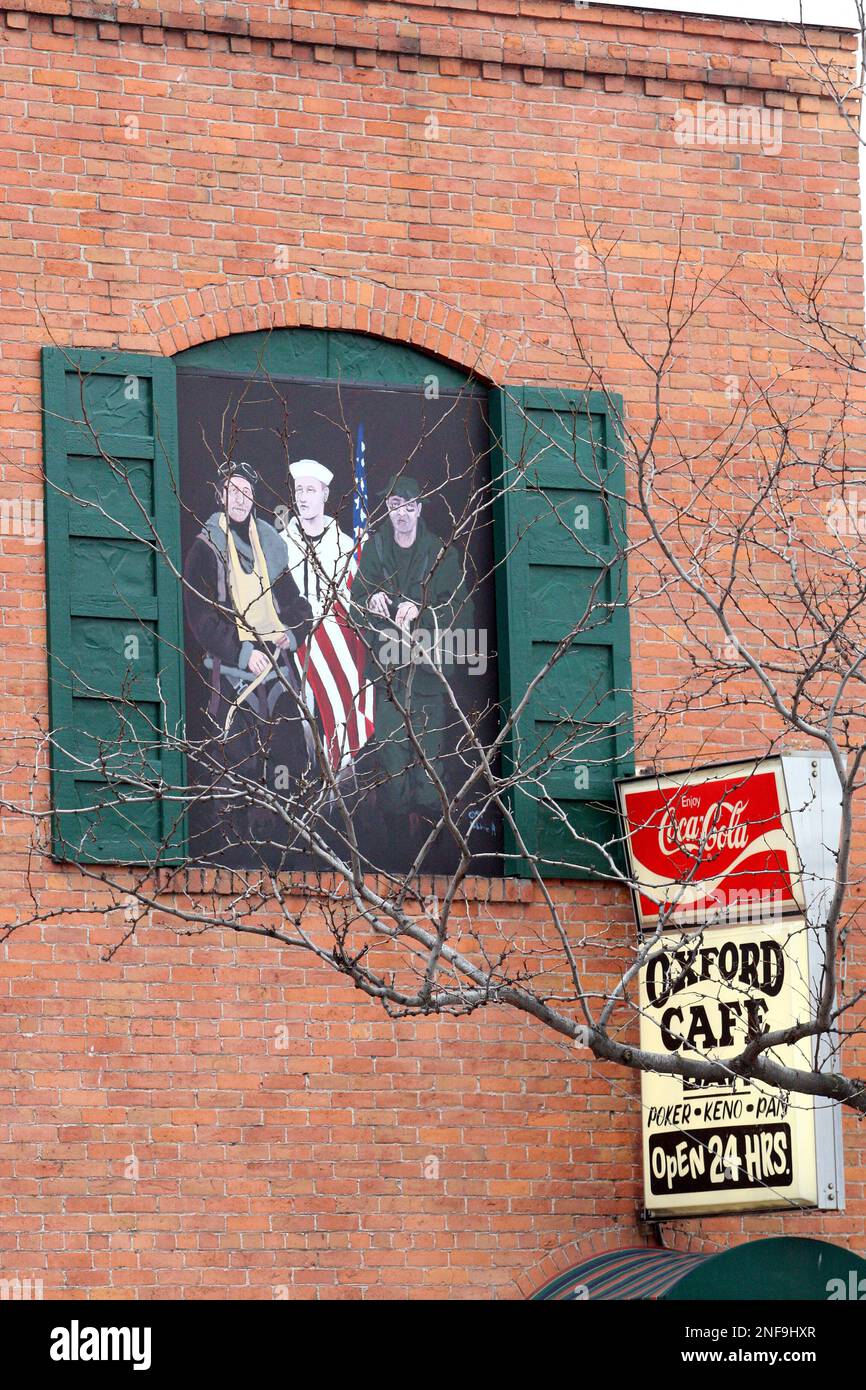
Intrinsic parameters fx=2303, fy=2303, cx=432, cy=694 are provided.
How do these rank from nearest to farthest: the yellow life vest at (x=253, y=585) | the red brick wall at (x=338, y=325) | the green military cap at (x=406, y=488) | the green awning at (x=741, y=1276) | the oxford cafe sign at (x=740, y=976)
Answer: the green awning at (x=741, y=1276), the oxford cafe sign at (x=740, y=976), the red brick wall at (x=338, y=325), the yellow life vest at (x=253, y=585), the green military cap at (x=406, y=488)

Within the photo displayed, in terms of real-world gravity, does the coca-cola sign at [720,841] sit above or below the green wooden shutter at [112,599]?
below

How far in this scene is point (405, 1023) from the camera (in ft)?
38.6

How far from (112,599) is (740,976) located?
371cm

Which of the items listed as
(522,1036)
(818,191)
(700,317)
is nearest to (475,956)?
(522,1036)

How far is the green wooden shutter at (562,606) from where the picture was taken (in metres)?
12.3

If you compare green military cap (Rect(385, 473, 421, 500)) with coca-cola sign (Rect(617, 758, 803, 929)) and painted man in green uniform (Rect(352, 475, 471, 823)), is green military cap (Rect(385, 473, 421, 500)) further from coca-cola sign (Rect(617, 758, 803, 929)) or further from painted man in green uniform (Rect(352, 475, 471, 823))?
coca-cola sign (Rect(617, 758, 803, 929))

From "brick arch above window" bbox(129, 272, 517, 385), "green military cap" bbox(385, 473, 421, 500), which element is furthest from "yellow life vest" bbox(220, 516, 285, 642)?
"brick arch above window" bbox(129, 272, 517, 385)

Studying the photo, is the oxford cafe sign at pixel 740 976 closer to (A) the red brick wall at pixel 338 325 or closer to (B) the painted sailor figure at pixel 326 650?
(A) the red brick wall at pixel 338 325

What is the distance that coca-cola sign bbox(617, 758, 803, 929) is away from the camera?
11.3 m

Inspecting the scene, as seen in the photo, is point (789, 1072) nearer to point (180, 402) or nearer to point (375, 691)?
point (375, 691)

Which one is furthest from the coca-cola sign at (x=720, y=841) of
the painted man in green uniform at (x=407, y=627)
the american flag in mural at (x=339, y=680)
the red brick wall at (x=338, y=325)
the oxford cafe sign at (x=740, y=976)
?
the american flag in mural at (x=339, y=680)

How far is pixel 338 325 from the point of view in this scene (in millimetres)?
12555

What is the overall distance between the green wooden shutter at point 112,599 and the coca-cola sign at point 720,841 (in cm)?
244

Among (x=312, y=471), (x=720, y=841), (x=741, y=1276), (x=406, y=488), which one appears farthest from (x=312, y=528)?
(x=741, y=1276)
